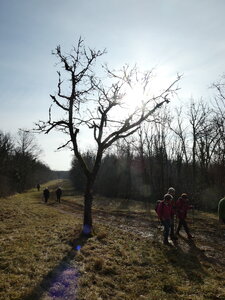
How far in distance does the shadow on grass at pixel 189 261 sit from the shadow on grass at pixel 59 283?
3269mm

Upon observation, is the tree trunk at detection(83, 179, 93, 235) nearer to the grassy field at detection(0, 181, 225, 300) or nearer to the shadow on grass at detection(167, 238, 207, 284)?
the grassy field at detection(0, 181, 225, 300)

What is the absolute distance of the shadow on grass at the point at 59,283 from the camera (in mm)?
6137

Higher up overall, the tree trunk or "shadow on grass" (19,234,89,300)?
the tree trunk

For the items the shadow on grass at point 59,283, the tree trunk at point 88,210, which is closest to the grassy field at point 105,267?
the shadow on grass at point 59,283

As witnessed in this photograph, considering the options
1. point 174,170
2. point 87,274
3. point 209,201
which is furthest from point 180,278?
point 174,170

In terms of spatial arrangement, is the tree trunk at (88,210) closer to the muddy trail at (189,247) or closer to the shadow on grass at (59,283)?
the muddy trail at (189,247)

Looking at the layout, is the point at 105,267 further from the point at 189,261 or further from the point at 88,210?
the point at 88,210

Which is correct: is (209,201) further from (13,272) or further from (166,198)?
(13,272)

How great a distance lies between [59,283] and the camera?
22.5 ft

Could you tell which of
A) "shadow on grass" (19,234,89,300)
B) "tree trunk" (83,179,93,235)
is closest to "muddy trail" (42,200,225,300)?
"shadow on grass" (19,234,89,300)

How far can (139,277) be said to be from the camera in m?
7.79

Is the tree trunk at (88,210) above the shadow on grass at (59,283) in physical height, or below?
above

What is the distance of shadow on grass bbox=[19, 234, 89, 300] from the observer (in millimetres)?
6137

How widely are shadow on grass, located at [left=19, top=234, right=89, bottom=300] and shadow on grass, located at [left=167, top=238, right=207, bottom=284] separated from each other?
3.27 metres
